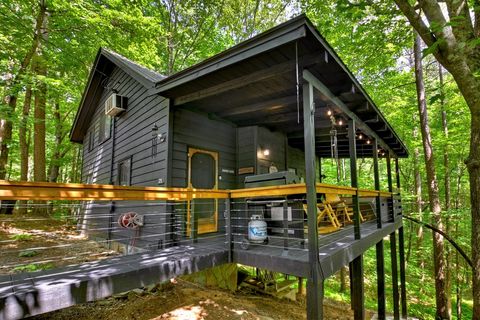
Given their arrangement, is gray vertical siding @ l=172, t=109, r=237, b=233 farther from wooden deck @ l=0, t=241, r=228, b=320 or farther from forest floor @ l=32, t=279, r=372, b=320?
wooden deck @ l=0, t=241, r=228, b=320

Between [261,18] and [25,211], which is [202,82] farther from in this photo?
[25,211]

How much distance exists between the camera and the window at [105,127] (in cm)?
831

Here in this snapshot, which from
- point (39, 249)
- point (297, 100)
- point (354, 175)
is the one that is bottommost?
point (39, 249)

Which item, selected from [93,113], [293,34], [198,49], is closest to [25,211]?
[93,113]

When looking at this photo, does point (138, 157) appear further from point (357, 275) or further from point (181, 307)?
point (357, 275)

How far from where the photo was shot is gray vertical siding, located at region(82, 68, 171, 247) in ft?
17.2

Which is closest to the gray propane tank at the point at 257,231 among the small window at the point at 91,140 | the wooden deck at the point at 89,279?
the wooden deck at the point at 89,279

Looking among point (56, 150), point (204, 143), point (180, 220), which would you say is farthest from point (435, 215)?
point (56, 150)

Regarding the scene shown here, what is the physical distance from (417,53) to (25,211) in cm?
1603

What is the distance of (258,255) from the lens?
3.39 meters

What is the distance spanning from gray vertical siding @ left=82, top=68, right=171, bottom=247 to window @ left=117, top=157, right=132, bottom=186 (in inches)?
5.7

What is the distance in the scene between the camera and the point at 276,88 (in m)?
4.74

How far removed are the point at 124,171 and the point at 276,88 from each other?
4.88 metres

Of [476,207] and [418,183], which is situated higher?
[418,183]
